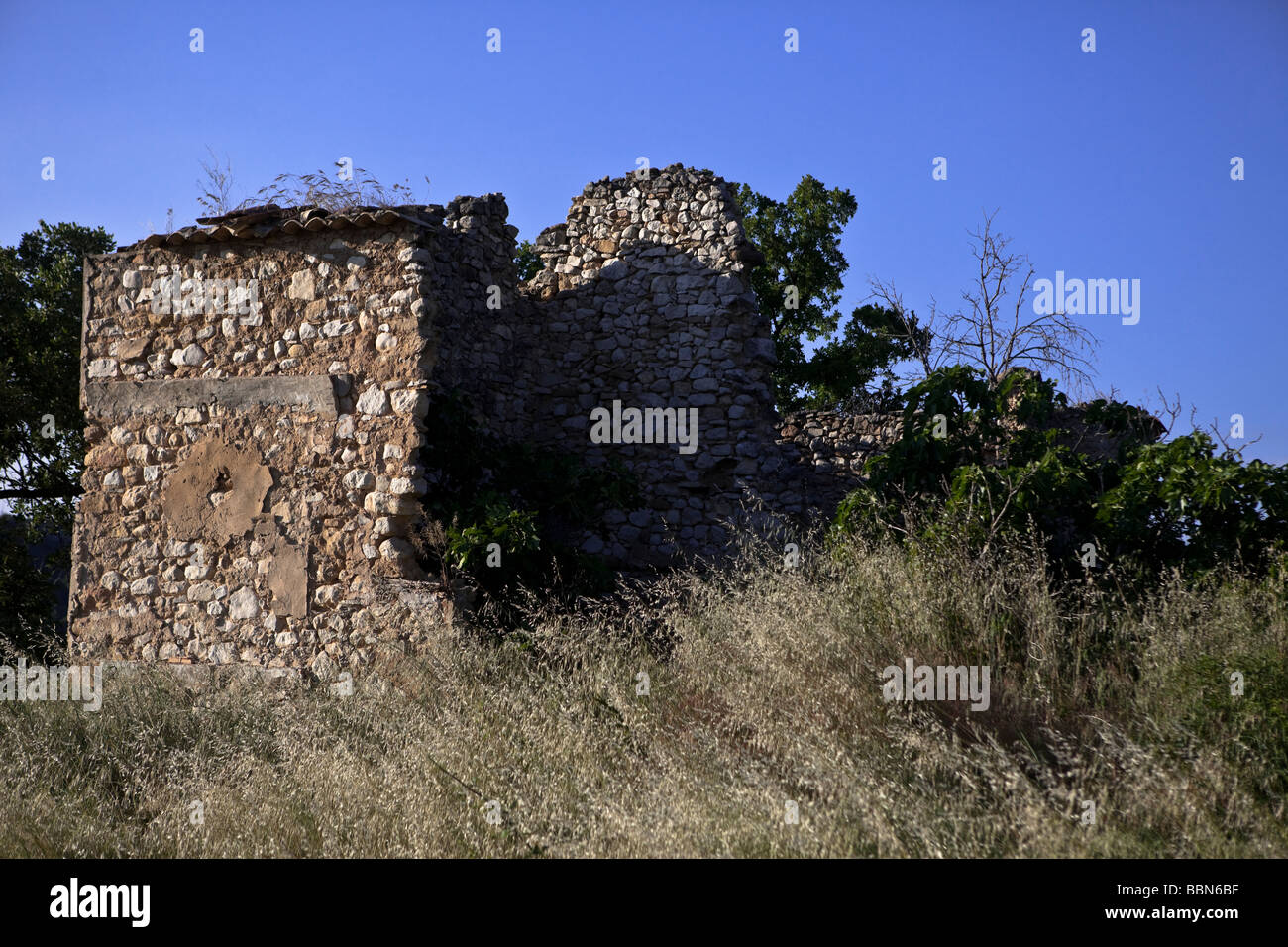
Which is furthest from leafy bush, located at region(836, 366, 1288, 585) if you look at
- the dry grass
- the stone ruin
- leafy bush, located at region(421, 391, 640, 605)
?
leafy bush, located at region(421, 391, 640, 605)

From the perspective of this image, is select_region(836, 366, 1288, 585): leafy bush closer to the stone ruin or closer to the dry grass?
the dry grass

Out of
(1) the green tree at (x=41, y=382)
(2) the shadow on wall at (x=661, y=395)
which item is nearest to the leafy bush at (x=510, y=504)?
(2) the shadow on wall at (x=661, y=395)

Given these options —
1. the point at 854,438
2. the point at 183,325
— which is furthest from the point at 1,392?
the point at 854,438

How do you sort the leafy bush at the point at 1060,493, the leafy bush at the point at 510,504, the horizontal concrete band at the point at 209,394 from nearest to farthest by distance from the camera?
the leafy bush at the point at 1060,493, the leafy bush at the point at 510,504, the horizontal concrete band at the point at 209,394

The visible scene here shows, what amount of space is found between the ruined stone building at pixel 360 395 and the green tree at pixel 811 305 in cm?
596

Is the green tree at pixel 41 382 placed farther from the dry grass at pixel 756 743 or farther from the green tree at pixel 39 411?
the dry grass at pixel 756 743

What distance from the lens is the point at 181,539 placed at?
6.81 meters

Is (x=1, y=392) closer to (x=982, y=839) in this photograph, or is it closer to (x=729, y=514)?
(x=729, y=514)

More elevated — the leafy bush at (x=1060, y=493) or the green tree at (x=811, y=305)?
the green tree at (x=811, y=305)

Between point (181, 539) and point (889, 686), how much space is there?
17.1 ft

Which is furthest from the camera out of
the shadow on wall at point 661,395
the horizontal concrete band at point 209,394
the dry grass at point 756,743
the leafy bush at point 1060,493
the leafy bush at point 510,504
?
the shadow on wall at point 661,395

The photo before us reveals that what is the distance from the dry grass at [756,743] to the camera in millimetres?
3506

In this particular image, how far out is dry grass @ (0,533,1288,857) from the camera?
351 centimetres

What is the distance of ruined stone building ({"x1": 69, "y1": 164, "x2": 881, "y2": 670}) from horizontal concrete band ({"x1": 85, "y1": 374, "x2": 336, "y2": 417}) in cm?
2
